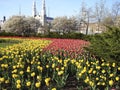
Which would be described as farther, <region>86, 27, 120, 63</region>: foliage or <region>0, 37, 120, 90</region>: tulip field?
<region>86, 27, 120, 63</region>: foliage

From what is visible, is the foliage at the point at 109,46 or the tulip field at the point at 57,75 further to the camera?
the foliage at the point at 109,46

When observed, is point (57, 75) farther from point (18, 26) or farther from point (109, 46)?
point (18, 26)

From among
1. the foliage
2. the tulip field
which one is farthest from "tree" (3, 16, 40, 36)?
the tulip field

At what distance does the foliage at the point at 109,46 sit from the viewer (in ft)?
26.6

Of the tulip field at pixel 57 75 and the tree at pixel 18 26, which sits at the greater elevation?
the tree at pixel 18 26

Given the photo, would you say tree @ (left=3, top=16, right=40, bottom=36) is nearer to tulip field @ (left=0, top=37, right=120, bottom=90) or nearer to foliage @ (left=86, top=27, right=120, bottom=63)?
foliage @ (left=86, top=27, right=120, bottom=63)

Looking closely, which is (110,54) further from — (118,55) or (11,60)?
(11,60)

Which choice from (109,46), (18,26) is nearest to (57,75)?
(109,46)

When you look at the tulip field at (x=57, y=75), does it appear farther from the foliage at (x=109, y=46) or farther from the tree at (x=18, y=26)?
the tree at (x=18, y=26)

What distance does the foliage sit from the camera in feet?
26.6

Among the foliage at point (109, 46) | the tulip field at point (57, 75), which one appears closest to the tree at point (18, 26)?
the foliage at point (109, 46)

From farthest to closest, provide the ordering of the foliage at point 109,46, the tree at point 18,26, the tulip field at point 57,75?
the tree at point 18,26
the foliage at point 109,46
the tulip field at point 57,75

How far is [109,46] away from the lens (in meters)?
8.54

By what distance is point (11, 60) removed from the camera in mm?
9414
